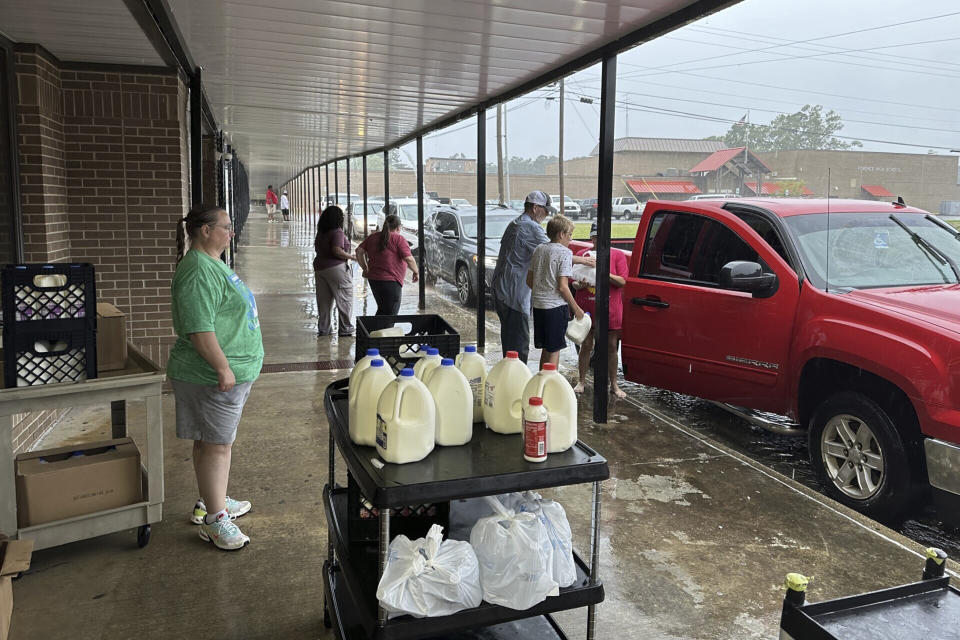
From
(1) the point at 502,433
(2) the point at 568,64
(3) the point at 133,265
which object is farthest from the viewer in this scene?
(3) the point at 133,265

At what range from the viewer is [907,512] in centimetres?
425

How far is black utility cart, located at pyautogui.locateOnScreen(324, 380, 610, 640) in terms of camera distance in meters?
2.17

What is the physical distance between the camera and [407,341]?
3859mm

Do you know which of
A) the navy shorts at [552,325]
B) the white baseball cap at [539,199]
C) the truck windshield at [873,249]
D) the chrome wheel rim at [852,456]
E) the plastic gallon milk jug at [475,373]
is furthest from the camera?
the white baseball cap at [539,199]

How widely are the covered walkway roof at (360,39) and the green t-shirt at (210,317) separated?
199 cm

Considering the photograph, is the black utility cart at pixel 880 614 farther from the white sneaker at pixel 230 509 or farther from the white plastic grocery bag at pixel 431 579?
the white sneaker at pixel 230 509

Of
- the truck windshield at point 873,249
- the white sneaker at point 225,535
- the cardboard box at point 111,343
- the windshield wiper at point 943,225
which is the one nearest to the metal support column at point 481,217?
the truck windshield at point 873,249

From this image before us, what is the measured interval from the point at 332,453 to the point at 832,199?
14.4 feet

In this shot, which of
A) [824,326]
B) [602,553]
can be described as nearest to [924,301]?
[824,326]

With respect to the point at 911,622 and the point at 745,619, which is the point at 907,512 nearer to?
the point at 745,619

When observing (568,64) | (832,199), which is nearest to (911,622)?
(832,199)

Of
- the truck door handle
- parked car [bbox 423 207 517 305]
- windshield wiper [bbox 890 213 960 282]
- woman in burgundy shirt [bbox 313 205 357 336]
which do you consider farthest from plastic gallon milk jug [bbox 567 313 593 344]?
parked car [bbox 423 207 517 305]

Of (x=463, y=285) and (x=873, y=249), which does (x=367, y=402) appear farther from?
(x=463, y=285)

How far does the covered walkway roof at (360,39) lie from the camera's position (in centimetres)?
459
